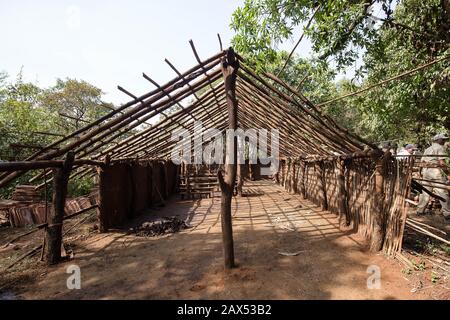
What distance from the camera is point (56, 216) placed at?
532 centimetres

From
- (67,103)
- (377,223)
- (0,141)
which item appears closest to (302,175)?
(377,223)

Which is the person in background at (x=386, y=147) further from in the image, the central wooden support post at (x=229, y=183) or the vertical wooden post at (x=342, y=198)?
the central wooden support post at (x=229, y=183)

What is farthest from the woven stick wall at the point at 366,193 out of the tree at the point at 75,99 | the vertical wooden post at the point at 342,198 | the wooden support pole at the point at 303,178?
the tree at the point at 75,99

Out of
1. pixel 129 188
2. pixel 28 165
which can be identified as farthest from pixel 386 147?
pixel 28 165

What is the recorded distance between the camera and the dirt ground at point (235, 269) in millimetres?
3982

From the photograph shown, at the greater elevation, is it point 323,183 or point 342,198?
point 323,183

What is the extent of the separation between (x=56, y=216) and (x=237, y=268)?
3856mm

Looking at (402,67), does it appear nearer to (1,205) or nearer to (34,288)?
(34,288)

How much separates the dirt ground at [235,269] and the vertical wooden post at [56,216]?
0.96 feet

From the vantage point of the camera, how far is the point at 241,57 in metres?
4.77

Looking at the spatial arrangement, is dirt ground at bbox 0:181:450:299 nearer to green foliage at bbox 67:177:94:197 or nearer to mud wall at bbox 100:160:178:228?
mud wall at bbox 100:160:178:228

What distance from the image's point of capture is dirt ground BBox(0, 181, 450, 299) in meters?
3.98

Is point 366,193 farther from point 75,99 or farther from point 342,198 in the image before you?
point 75,99
